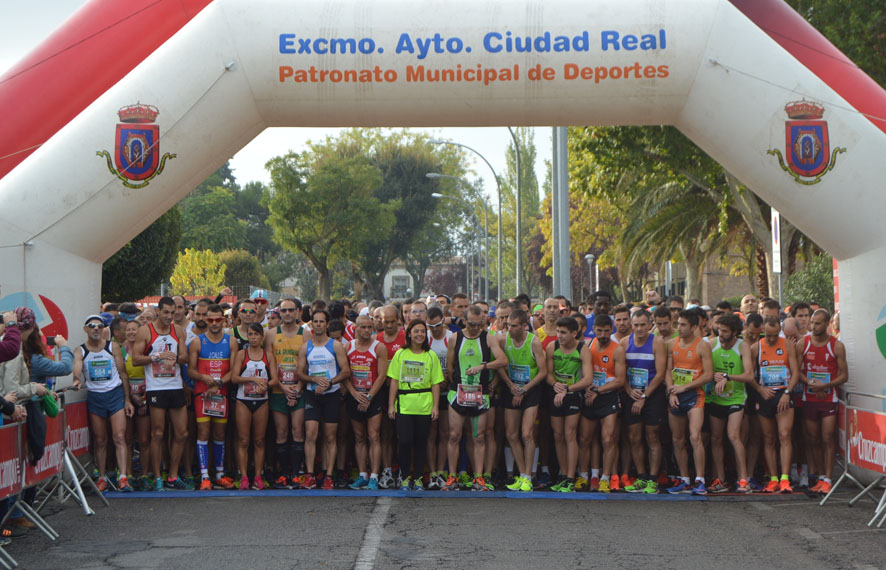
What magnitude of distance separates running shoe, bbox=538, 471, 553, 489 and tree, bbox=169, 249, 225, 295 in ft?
142

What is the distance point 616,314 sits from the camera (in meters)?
9.95

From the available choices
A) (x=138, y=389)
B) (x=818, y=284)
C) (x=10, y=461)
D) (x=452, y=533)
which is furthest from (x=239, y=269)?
(x=452, y=533)

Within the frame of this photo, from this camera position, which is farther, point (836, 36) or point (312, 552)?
point (836, 36)

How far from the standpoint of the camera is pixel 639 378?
32.3 feet

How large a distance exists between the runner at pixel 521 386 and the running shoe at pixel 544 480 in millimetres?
259

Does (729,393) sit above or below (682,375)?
below

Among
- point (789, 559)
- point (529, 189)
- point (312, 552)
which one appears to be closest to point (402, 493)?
point (312, 552)

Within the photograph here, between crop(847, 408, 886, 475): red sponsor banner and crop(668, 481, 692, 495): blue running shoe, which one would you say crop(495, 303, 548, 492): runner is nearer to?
crop(668, 481, 692, 495): blue running shoe

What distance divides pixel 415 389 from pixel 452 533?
2092 mm

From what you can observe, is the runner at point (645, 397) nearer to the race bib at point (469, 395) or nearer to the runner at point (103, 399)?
the race bib at point (469, 395)

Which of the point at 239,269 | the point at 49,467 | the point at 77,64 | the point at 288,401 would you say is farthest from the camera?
the point at 239,269

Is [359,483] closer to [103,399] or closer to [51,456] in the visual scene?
[103,399]

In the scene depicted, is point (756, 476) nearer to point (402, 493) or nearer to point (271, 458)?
point (402, 493)

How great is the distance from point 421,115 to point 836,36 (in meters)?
10.7
